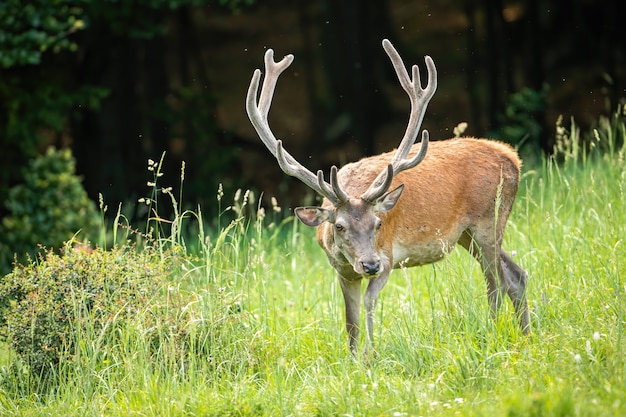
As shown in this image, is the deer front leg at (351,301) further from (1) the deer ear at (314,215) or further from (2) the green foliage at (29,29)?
(2) the green foliage at (29,29)

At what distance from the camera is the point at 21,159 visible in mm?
10742

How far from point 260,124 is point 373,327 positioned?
5.16 ft

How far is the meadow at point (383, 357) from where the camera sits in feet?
16.9

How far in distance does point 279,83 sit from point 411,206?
50.8 ft

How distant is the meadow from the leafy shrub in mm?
140

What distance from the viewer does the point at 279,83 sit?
72.0 feet

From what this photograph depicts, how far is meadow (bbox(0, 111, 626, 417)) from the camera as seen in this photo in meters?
5.15

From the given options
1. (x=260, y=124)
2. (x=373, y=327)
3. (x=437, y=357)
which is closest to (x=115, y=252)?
(x=260, y=124)

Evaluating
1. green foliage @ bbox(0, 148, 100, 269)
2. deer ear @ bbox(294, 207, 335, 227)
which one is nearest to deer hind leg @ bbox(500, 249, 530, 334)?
deer ear @ bbox(294, 207, 335, 227)

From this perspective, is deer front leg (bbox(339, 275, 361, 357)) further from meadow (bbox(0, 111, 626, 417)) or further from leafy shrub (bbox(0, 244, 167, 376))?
leafy shrub (bbox(0, 244, 167, 376))

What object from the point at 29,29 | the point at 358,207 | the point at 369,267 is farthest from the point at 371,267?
the point at 29,29

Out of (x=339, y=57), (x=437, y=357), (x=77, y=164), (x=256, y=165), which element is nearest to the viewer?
(x=437, y=357)

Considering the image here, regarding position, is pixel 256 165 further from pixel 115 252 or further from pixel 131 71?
pixel 115 252

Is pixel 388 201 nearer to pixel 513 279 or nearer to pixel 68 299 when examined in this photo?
pixel 513 279
